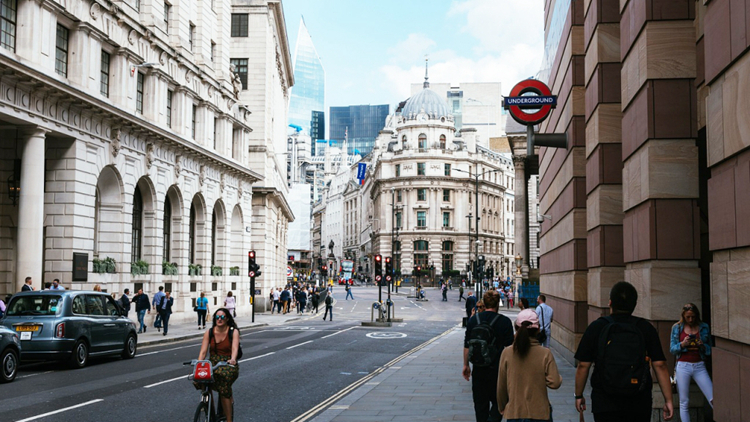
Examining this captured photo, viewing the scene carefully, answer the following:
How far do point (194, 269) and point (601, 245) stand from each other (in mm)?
29487

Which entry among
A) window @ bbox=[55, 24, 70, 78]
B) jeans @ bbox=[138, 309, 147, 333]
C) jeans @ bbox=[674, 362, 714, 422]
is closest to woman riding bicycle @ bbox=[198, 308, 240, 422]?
jeans @ bbox=[674, 362, 714, 422]

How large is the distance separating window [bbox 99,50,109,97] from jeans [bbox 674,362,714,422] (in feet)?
85.4

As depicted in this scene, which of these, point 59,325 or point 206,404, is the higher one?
point 59,325

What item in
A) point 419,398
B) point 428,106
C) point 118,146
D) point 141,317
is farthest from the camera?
point 428,106

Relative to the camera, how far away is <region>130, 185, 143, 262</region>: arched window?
33.6 meters

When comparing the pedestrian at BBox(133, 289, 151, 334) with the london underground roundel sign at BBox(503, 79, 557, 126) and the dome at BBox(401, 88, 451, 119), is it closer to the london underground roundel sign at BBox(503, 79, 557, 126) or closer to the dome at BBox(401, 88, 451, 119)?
the london underground roundel sign at BBox(503, 79, 557, 126)

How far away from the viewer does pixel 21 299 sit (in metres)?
17.2

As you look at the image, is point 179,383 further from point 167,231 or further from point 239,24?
point 239,24

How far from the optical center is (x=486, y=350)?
839cm

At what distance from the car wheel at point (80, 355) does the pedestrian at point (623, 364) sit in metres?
13.8

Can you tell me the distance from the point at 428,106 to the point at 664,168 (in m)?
111

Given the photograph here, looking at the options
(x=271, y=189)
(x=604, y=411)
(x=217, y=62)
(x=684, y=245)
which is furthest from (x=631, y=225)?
(x=271, y=189)

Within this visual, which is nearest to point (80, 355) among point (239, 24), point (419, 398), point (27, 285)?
point (27, 285)

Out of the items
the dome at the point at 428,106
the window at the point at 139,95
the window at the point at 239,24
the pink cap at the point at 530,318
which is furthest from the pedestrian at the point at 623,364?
the dome at the point at 428,106
